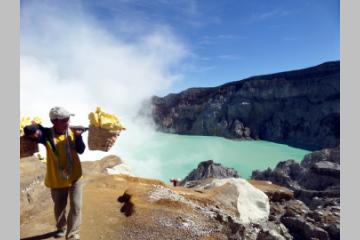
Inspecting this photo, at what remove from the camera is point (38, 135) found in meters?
4.07

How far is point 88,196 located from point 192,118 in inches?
1873

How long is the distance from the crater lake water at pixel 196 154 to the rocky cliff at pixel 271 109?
1.95m

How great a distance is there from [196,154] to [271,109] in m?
15.1

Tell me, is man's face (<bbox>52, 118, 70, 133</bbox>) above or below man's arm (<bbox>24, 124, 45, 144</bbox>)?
above

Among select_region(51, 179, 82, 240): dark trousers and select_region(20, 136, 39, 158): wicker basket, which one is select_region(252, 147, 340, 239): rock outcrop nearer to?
select_region(51, 179, 82, 240): dark trousers

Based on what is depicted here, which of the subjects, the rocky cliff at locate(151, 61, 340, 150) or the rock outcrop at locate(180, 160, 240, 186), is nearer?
the rock outcrop at locate(180, 160, 240, 186)

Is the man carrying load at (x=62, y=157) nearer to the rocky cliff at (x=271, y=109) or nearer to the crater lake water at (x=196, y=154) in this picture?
the crater lake water at (x=196, y=154)

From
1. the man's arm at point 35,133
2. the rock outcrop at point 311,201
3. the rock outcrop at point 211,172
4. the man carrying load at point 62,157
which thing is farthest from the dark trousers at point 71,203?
the rock outcrop at point 211,172

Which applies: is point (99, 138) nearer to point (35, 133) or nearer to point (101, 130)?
point (101, 130)

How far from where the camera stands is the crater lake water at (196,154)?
3244cm

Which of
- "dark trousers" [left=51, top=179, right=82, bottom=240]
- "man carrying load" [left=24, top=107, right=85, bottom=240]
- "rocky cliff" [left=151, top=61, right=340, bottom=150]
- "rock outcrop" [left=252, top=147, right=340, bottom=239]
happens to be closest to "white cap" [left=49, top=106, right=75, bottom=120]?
"man carrying load" [left=24, top=107, right=85, bottom=240]

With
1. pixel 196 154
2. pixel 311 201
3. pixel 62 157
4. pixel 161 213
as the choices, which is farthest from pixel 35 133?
pixel 196 154

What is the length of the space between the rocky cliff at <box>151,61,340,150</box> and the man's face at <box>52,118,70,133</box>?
138 ft

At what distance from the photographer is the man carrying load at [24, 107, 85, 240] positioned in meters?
4.07
